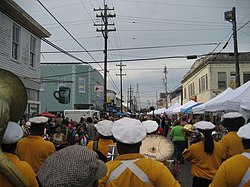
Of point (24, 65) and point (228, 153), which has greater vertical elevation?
point (24, 65)

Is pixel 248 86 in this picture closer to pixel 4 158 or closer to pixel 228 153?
pixel 228 153

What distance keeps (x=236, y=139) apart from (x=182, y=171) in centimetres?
595

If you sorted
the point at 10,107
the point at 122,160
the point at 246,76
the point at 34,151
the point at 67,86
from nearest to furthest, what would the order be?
the point at 10,107
the point at 122,160
the point at 34,151
the point at 246,76
the point at 67,86

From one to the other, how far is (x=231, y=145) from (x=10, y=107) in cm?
373

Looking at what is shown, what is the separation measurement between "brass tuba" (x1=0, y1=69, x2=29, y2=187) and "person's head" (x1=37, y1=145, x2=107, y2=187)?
652 mm

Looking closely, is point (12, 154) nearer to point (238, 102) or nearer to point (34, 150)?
point (34, 150)

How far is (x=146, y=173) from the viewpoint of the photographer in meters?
2.50

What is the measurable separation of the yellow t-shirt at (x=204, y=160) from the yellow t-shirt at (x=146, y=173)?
2.32 m

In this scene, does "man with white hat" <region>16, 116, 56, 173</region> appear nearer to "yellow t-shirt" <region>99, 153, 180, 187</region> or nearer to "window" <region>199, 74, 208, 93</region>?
"yellow t-shirt" <region>99, 153, 180, 187</region>

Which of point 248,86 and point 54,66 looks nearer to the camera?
point 248,86

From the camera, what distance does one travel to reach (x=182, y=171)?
1060cm

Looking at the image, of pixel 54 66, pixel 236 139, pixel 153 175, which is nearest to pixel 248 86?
pixel 236 139

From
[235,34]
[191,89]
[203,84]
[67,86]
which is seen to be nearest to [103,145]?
[235,34]

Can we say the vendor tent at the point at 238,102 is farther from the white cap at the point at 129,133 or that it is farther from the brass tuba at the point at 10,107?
the brass tuba at the point at 10,107
